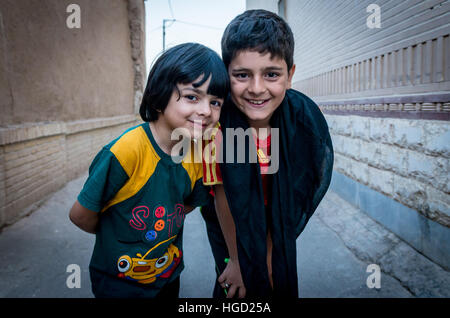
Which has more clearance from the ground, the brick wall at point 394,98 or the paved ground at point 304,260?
the brick wall at point 394,98

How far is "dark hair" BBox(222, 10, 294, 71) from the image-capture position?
4.64 ft

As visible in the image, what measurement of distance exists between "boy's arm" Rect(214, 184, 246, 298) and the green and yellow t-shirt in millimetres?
262

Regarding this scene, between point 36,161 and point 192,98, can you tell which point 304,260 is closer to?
point 192,98

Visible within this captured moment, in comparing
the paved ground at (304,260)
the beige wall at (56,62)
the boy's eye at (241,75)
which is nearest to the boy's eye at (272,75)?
the boy's eye at (241,75)

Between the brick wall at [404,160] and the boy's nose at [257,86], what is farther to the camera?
the brick wall at [404,160]

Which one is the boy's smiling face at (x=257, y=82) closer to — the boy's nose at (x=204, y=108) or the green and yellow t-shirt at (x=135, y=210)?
the boy's nose at (x=204, y=108)

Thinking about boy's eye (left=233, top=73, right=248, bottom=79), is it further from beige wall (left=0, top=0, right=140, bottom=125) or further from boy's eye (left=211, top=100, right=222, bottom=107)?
beige wall (left=0, top=0, right=140, bottom=125)

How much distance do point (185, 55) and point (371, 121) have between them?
8.91 feet

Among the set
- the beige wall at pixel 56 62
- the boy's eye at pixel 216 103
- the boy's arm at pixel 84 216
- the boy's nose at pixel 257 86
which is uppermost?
the beige wall at pixel 56 62

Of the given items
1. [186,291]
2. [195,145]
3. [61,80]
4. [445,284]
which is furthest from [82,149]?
[445,284]

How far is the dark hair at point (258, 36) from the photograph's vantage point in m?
1.42

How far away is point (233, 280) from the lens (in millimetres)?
1606

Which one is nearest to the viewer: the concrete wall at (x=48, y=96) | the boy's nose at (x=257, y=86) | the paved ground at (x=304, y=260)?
the boy's nose at (x=257, y=86)
